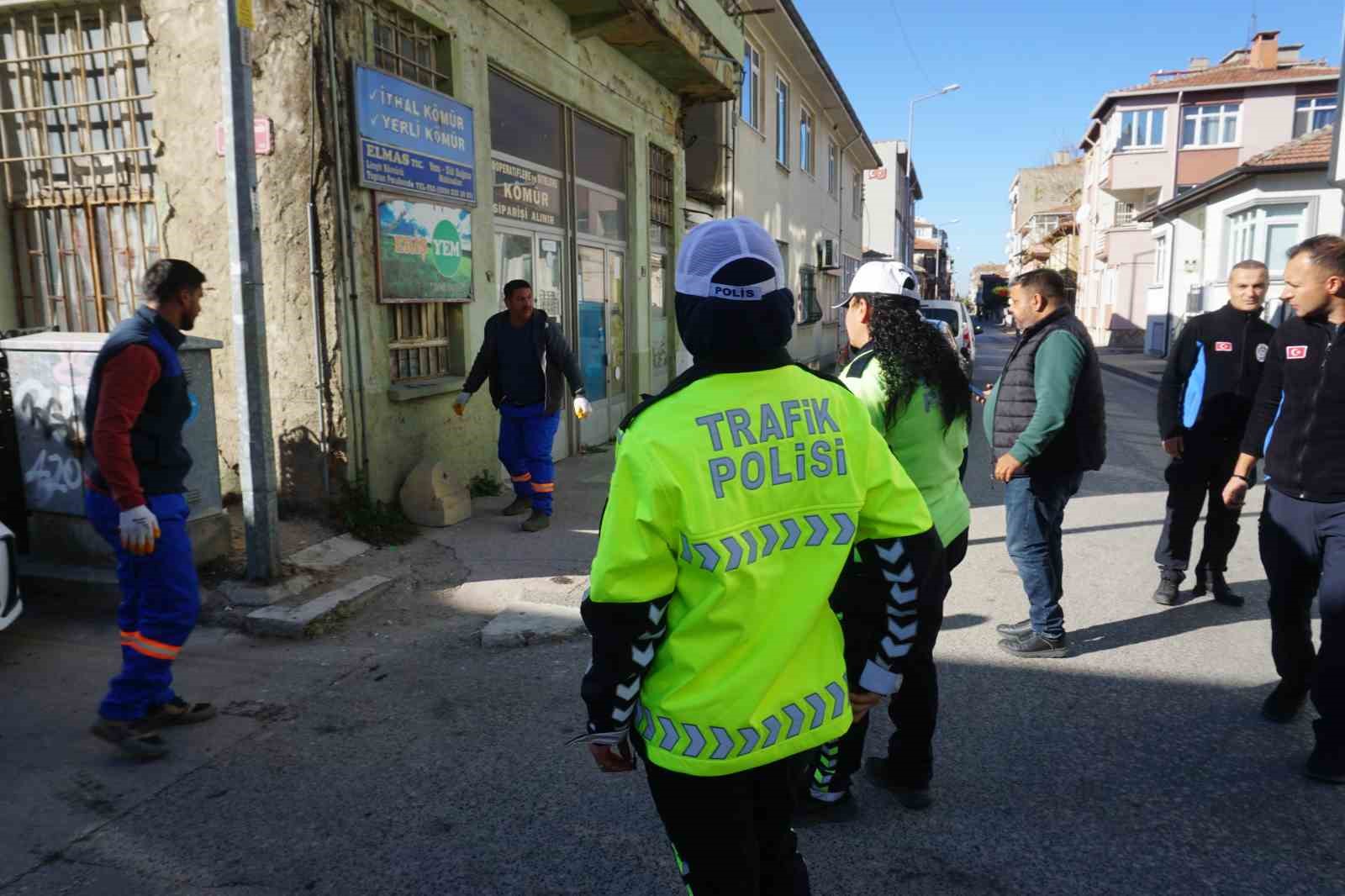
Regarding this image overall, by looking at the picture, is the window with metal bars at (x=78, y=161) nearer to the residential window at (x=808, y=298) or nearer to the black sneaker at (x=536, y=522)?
the black sneaker at (x=536, y=522)

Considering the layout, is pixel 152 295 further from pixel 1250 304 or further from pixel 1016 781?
pixel 1250 304

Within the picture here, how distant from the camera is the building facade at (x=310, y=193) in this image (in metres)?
6.12

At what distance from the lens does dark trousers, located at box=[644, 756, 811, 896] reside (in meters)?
1.80

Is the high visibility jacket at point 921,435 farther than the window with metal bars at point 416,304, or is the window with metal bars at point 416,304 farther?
the window with metal bars at point 416,304

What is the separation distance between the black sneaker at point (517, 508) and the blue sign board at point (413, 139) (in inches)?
97.9

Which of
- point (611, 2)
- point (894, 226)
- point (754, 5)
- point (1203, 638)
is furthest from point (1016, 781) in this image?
point (894, 226)

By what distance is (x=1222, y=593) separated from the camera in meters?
5.49

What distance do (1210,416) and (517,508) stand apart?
4.96m

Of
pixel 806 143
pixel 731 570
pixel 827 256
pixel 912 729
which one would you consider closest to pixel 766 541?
pixel 731 570

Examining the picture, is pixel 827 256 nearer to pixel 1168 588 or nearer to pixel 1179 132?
pixel 1179 132

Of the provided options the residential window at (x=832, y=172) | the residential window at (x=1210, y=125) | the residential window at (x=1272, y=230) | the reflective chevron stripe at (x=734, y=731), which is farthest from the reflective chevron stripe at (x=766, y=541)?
the residential window at (x=1210, y=125)

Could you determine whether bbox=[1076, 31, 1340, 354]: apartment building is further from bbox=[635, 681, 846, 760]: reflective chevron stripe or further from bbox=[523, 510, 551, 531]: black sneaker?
bbox=[635, 681, 846, 760]: reflective chevron stripe

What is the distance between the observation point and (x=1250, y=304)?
519cm

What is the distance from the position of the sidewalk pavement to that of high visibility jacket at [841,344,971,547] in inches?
721
